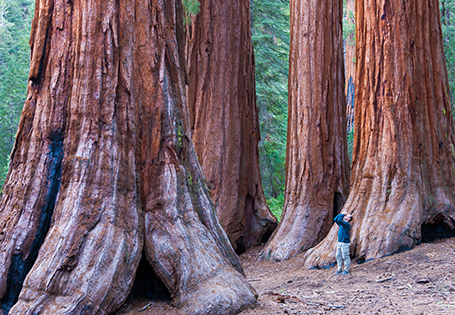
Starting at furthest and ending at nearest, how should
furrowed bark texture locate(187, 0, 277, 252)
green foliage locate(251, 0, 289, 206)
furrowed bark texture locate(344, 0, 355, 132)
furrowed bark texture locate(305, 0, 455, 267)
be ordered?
1. furrowed bark texture locate(344, 0, 355, 132)
2. green foliage locate(251, 0, 289, 206)
3. furrowed bark texture locate(187, 0, 277, 252)
4. furrowed bark texture locate(305, 0, 455, 267)

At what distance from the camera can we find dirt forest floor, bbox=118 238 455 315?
362 cm

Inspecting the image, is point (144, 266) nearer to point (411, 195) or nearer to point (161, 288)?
point (161, 288)

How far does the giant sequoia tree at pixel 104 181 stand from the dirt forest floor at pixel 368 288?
1.37 ft

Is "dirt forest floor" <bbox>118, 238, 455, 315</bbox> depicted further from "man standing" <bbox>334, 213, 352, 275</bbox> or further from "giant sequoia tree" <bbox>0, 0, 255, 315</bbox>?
"giant sequoia tree" <bbox>0, 0, 255, 315</bbox>

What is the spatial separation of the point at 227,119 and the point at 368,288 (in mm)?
5330

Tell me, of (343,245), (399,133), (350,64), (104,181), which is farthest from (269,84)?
(104,181)

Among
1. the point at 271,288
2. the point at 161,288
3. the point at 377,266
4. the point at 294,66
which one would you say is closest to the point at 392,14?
the point at 294,66

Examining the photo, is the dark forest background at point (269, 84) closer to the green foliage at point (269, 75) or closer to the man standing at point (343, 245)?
the green foliage at point (269, 75)

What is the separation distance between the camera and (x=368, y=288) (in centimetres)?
482

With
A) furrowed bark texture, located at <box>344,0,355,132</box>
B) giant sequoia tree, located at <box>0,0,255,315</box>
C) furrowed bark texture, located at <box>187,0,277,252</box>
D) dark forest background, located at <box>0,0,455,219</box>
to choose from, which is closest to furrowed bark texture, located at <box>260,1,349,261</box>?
furrowed bark texture, located at <box>187,0,277,252</box>

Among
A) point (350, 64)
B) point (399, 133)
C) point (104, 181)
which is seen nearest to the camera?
point (104, 181)

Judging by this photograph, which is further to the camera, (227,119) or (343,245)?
(227,119)

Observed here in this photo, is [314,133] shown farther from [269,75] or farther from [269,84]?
[269,75]

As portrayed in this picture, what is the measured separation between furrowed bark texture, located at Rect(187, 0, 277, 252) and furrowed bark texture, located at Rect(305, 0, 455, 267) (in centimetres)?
261
